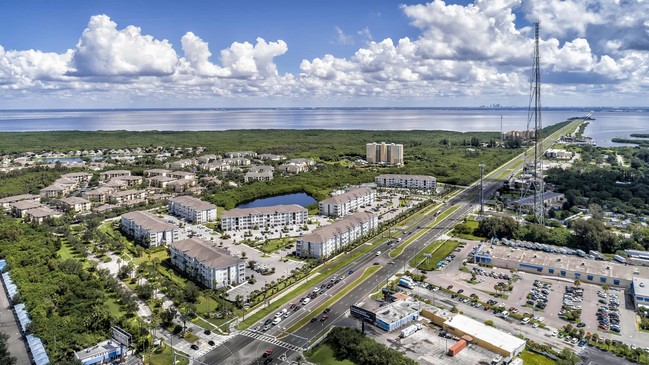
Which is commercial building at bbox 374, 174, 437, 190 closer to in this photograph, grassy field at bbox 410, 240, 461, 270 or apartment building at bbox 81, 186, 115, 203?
grassy field at bbox 410, 240, 461, 270

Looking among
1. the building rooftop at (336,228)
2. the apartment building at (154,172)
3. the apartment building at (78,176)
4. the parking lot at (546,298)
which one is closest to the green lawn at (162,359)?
the building rooftop at (336,228)

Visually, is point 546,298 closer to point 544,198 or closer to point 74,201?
point 544,198

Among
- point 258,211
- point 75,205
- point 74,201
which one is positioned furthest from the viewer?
point 74,201

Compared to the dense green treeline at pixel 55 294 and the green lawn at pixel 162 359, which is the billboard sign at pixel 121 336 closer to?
the dense green treeline at pixel 55 294

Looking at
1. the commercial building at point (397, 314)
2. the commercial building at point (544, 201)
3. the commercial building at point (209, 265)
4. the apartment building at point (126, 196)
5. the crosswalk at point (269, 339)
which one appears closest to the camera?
the crosswalk at point (269, 339)

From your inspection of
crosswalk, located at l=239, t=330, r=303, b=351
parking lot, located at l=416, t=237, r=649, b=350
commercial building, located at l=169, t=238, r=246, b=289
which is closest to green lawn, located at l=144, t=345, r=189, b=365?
crosswalk, located at l=239, t=330, r=303, b=351

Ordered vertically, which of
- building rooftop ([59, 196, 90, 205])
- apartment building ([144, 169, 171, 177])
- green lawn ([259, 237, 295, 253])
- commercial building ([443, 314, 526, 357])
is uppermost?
apartment building ([144, 169, 171, 177])

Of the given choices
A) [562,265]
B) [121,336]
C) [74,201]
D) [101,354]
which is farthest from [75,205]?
[562,265]
